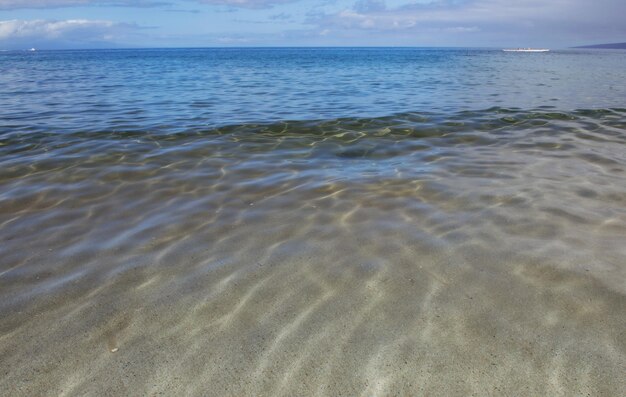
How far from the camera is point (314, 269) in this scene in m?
3.10

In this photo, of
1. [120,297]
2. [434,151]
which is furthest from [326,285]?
[434,151]

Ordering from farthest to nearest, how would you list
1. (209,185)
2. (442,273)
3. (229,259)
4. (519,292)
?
1. (209,185)
2. (229,259)
3. (442,273)
4. (519,292)

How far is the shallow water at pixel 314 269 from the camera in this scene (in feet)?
6.97

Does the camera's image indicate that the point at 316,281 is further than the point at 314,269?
No

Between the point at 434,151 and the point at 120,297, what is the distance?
5149 mm

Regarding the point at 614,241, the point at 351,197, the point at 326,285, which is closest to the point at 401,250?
the point at 326,285

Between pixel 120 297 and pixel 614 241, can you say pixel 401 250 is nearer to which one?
pixel 614 241

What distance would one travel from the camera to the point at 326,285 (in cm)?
288

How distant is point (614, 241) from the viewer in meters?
3.38

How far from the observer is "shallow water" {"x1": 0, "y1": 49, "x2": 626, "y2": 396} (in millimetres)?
2123

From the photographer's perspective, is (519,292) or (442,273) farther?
(442,273)

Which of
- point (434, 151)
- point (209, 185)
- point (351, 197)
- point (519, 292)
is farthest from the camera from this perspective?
point (434, 151)

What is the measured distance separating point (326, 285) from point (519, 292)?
1.25m

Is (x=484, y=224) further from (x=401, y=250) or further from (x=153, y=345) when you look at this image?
(x=153, y=345)
